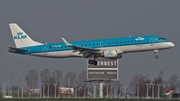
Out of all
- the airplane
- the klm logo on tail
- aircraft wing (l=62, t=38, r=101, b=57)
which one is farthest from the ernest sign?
aircraft wing (l=62, t=38, r=101, b=57)

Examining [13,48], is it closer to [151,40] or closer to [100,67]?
[151,40]

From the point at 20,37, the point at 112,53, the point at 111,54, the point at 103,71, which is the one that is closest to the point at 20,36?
the point at 20,37

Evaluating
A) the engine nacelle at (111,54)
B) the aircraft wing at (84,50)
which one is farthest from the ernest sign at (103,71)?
the engine nacelle at (111,54)

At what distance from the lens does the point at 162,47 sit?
90312 mm

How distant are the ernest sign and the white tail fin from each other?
37046mm

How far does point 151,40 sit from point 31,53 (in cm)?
2044

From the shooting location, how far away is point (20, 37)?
100188mm

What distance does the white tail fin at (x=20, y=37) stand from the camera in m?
97.9

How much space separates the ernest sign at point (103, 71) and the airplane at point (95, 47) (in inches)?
1555

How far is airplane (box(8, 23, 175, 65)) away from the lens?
8944 centimetres

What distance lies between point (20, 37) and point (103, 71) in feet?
130

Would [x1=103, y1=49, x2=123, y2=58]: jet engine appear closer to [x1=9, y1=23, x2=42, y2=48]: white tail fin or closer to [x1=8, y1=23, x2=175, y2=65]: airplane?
[x1=8, y1=23, x2=175, y2=65]: airplane

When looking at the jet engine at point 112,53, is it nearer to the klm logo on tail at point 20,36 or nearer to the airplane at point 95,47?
the airplane at point 95,47

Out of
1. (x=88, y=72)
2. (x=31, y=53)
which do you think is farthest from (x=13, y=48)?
(x=88, y=72)
